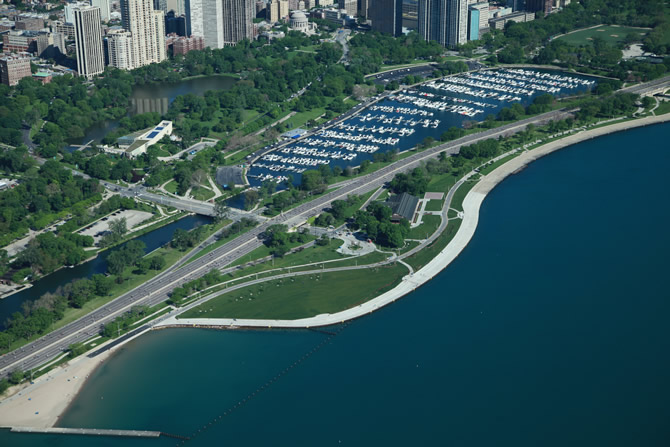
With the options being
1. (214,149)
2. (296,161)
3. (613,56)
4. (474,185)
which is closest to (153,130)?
(214,149)

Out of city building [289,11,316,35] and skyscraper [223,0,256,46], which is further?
city building [289,11,316,35]

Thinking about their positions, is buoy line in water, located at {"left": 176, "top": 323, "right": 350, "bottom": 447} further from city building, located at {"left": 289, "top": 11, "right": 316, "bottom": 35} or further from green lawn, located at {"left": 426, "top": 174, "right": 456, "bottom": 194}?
city building, located at {"left": 289, "top": 11, "right": 316, "bottom": 35}

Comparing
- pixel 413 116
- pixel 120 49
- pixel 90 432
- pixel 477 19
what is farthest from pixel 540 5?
pixel 90 432

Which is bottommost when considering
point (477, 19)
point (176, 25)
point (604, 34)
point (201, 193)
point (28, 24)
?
point (201, 193)

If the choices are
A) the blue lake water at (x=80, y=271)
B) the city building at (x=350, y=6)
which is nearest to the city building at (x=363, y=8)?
the city building at (x=350, y=6)

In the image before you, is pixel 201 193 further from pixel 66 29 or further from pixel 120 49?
pixel 66 29

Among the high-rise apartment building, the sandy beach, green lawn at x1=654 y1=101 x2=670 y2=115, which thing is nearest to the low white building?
the high-rise apartment building

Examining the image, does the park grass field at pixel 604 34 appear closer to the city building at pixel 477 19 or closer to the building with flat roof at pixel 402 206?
the city building at pixel 477 19
